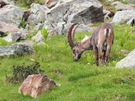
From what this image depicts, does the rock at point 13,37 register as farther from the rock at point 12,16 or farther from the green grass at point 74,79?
the rock at point 12,16

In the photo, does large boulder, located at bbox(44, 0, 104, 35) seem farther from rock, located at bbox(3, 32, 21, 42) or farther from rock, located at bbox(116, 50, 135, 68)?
rock, located at bbox(116, 50, 135, 68)

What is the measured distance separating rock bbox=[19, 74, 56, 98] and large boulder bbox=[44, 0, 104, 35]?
1814cm

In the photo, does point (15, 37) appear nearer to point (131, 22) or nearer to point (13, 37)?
point (13, 37)

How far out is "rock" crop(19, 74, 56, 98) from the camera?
1489cm

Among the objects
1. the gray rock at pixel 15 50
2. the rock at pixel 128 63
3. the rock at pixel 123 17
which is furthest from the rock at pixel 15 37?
the rock at pixel 128 63

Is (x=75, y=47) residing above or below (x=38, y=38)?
above

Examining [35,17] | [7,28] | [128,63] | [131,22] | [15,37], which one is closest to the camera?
[128,63]

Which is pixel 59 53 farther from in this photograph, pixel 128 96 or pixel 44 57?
pixel 128 96

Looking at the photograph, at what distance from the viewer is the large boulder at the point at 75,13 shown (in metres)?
34.1

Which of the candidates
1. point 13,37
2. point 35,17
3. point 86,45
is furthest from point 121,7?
point 86,45

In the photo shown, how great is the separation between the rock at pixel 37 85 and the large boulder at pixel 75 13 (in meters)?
18.1

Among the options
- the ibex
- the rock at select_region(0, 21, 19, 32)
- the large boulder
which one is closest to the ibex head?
the ibex

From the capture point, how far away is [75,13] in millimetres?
34094

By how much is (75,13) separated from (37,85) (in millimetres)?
19669
